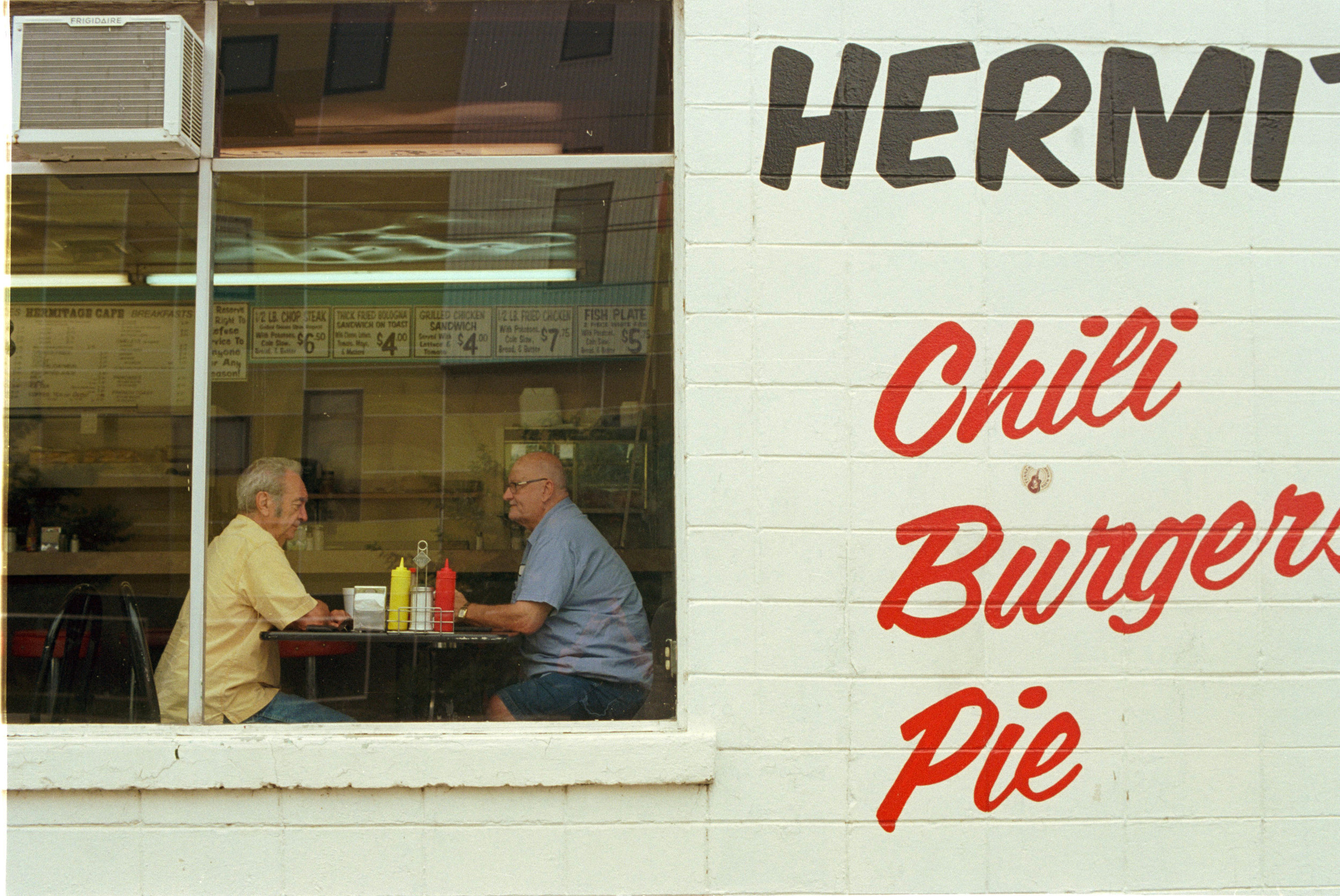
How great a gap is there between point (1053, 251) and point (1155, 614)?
1298 mm

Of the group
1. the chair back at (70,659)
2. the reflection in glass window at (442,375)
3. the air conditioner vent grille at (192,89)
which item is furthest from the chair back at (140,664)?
the air conditioner vent grille at (192,89)

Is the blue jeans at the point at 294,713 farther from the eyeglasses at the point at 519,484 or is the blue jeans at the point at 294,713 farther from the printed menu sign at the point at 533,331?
the printed menu sign at the point at 533,331

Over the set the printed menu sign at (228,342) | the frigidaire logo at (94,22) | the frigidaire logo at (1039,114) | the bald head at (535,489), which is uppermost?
the frigidaire logo at (94,22)

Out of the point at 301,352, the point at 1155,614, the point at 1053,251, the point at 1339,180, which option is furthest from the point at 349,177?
the point at 1339,180

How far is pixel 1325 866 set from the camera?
11.5ft

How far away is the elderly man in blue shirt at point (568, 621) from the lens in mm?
3727

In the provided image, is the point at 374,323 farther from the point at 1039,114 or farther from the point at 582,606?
the point at 1039,114

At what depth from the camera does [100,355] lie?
5.63 meters

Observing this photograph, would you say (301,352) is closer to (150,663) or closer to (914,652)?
(150,663)

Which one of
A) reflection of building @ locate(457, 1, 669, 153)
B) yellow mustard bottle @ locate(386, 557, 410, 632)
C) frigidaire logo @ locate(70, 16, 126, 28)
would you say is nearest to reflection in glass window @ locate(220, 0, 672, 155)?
reflection of building @ locate(457, 1, 669, 153)

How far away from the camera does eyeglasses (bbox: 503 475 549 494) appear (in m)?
4.37

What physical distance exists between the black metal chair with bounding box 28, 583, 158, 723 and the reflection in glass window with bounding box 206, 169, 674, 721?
51 centimetres

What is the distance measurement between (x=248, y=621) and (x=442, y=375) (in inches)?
57.7

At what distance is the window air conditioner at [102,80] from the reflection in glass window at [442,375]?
1.15 feet
